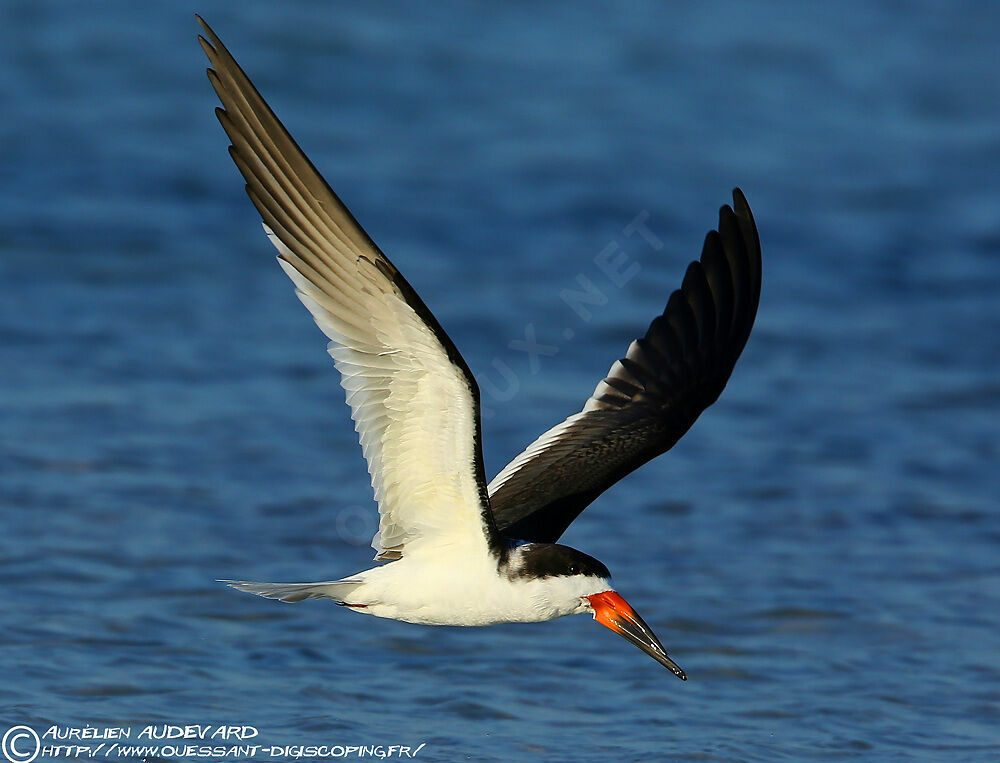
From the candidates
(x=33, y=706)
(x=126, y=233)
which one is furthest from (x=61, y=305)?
(x=33, y=706)

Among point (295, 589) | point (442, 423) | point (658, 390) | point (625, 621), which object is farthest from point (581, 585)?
point (658, 390)

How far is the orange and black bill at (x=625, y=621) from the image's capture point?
5.02 meters

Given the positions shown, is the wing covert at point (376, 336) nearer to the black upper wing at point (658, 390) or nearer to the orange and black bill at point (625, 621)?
the orange and black bill at point (625, 621)

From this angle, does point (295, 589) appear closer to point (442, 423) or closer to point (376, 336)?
point (442, 423)

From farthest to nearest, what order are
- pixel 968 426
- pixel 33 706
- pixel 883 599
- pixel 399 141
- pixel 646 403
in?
pixel 399 141 < pixel 968 426 < pixel 883 599 < pixel 646 403 < pixel 33 706

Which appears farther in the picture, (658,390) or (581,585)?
(658,390)

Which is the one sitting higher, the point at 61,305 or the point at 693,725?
the point at 61,305

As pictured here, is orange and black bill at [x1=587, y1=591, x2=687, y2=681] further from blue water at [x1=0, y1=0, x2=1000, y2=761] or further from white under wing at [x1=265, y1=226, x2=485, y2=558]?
blue water at [x1=0, y1=0, x2=1000, y2=761]

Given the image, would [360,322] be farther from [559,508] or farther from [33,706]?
[33,706]

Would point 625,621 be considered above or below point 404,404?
below

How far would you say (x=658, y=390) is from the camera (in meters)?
6.27

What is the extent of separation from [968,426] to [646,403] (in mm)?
3567

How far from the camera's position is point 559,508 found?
224 inches

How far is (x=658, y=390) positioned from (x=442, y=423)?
190 centimetres
